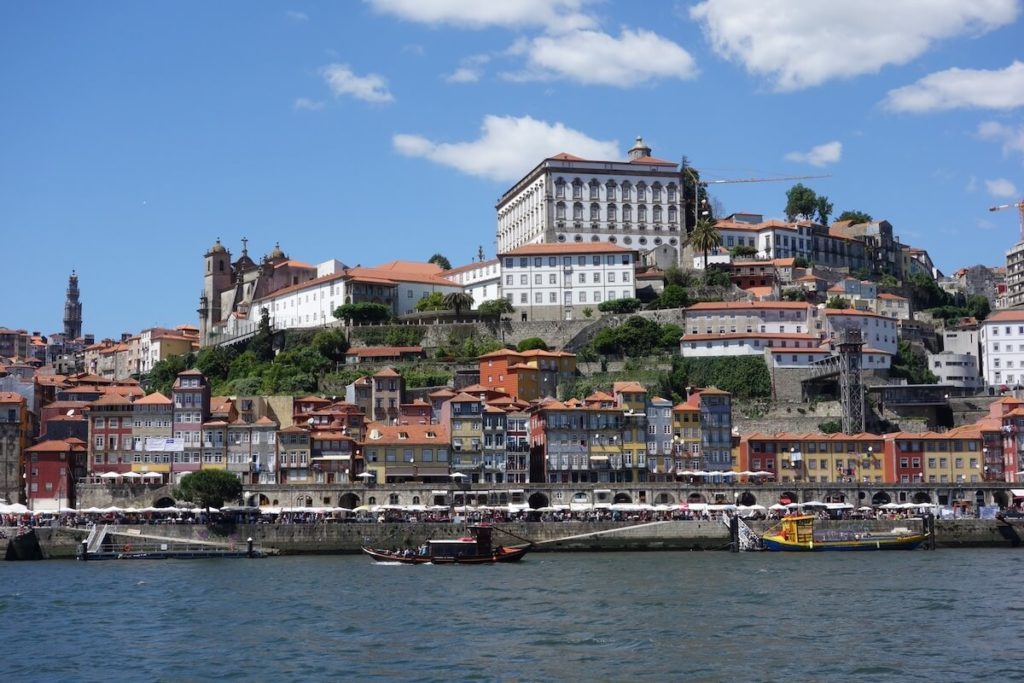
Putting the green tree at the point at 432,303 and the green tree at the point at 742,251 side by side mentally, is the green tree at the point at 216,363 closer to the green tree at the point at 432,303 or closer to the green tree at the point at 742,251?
the green tree at the point at 432,303

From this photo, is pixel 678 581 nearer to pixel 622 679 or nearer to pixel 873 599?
pixel 873 599

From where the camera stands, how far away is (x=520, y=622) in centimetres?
3869

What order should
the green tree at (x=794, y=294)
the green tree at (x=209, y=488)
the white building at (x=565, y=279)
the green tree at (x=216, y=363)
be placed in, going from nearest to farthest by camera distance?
1. the green tree at (x=209, y=488)
2. the green tree at (x=216, y=363)
3. the white building at (x=565, y=279)
4. the green tree at (x=794, y=294)

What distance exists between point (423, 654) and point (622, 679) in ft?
18.1

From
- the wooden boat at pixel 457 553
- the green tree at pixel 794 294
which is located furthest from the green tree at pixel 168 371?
the wooden boat at pixel 457 553

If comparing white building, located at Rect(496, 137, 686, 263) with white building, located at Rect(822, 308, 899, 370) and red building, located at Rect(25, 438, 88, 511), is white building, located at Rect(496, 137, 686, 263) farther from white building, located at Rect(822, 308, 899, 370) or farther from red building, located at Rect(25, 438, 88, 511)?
red building, located at Rect(25, 438, 88, 511)

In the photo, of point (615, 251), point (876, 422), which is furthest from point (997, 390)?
point (615, 251)

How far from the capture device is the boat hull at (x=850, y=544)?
63812 mm

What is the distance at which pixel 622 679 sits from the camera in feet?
100

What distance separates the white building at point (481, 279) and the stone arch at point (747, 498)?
35665 mm

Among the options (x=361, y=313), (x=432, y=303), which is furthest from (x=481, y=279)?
(x=361, y=313)

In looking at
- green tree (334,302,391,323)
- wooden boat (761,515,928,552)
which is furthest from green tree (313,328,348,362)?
wooden boat (761,515,928,552)

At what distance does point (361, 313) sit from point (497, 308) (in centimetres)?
980

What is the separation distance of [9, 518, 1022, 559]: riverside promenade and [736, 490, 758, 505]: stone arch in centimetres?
656
